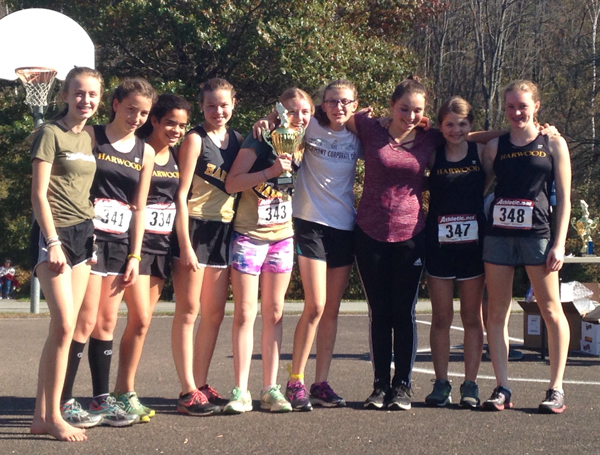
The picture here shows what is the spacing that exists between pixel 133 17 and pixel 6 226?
23.4ft

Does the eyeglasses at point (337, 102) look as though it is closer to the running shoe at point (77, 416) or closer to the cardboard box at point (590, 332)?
the running shoe at point (77, 416)

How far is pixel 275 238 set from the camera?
17.1 feet

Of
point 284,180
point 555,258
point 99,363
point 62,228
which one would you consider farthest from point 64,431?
point 555,258

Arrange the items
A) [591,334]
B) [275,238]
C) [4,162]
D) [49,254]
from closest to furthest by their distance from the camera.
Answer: [49,254]
[275,238]
[591,334]
[4,162]

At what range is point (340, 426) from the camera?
4824 millimetres

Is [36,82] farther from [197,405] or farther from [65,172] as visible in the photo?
[197,405]

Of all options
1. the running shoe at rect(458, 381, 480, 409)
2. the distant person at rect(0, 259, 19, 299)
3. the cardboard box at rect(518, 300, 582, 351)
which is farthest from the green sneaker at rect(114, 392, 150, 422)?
the distant person at rect(0, 259, 19, 299)

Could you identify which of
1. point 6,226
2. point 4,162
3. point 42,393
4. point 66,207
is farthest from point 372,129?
point 6,226

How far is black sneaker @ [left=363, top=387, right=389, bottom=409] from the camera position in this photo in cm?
532

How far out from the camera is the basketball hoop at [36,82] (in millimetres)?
12195

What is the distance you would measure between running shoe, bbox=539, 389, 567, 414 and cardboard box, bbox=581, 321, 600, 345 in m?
3.35

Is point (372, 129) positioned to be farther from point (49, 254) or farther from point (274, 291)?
point (49, 254)

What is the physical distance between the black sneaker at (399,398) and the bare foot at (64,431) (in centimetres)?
203

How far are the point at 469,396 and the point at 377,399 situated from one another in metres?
0.64
